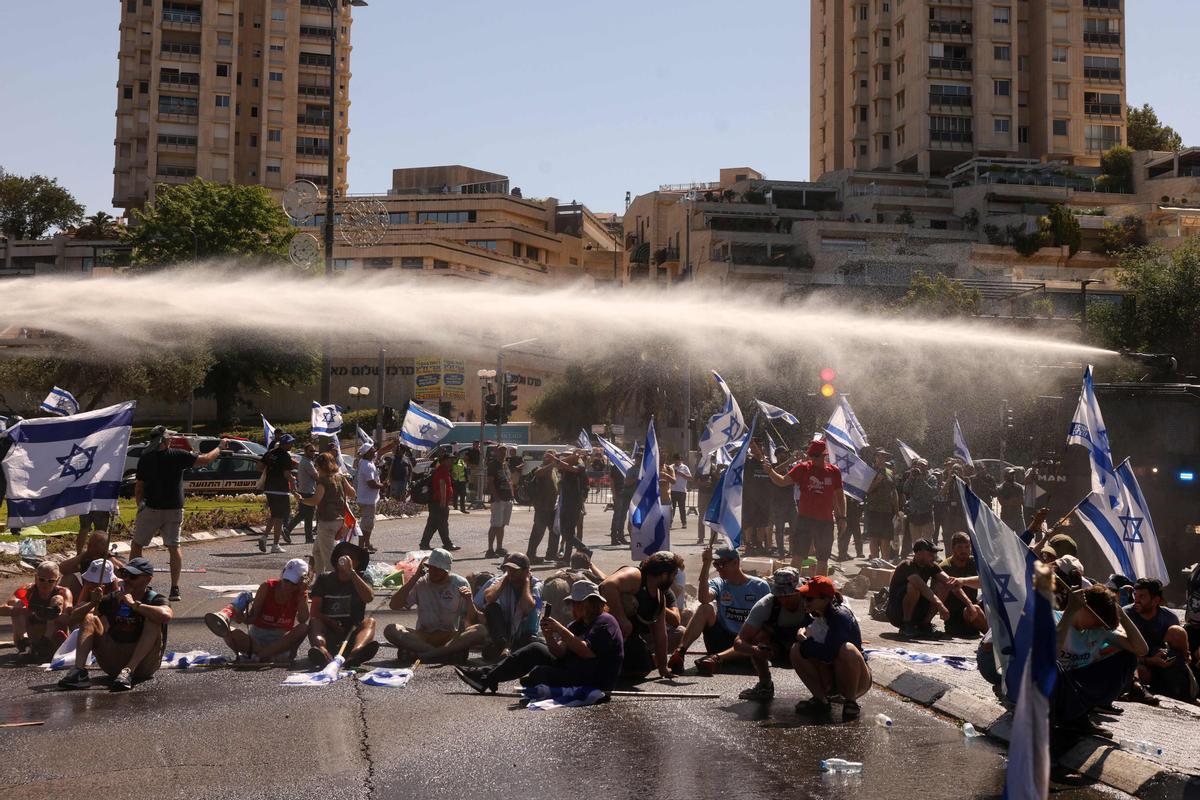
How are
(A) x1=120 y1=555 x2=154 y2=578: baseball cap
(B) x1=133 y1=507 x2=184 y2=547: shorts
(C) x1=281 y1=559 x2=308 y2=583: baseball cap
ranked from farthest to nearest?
(B) x1=133 y1=507 x2=184 y2=547: shorts < (C) x1=281 y1=559 x2=308 y2=583: baseball cap < (A) x1=120 y1=555 x2=154 y2=578: baseball cap

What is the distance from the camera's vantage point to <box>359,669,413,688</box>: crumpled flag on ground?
976 cm

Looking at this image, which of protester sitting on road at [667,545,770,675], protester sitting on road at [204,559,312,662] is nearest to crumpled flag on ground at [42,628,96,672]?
protester sitting on road at [204,559,312,662]

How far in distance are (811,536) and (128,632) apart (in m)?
8.50

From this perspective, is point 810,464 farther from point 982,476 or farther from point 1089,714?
point 1089,714

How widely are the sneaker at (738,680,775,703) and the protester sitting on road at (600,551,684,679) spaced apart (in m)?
0.88

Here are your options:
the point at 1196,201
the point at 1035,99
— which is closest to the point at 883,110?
the point at 1035,99

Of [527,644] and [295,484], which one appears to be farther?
[295,484]

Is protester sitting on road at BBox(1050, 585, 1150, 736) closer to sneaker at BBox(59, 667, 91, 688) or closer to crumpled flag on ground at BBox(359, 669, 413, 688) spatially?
crumpled flag on ground at BBox(359, 669, 413, 688)

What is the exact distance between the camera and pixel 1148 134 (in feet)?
306

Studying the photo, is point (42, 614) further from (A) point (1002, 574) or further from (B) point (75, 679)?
(A) point (1002, 574)

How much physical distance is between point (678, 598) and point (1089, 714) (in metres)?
4.58

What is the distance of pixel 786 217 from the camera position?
79.4 metres

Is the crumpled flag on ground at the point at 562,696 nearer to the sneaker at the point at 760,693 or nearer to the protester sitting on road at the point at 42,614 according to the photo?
the sneaker at the point at 760,693

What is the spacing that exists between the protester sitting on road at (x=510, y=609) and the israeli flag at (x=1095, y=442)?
491 cm
